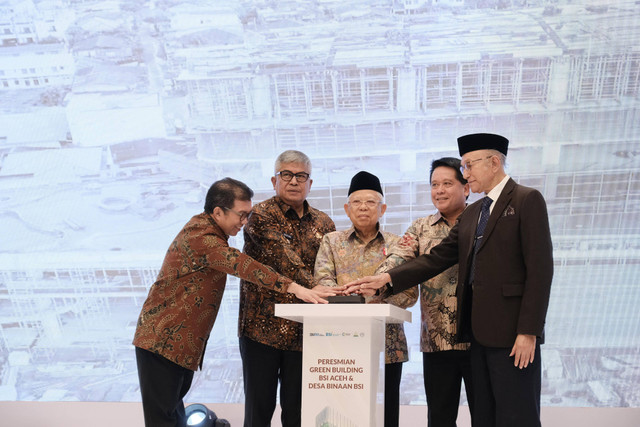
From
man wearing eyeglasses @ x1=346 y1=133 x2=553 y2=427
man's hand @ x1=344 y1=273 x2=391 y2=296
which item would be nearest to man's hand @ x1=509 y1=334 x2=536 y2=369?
man wearing eyeglasses @ x1=346 y1=133 x2=553 y2=427

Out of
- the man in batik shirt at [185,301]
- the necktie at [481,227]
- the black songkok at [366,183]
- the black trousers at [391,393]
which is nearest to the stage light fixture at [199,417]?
the man in batik shirt at [185,301]

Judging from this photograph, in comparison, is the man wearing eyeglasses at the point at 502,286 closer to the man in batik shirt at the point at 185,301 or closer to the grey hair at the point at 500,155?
the grey hair at the point at 500,155

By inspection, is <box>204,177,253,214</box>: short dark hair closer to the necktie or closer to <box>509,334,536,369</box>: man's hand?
the necktie

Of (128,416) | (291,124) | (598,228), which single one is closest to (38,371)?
(128,416)

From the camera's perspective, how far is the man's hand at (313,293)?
7.52ft

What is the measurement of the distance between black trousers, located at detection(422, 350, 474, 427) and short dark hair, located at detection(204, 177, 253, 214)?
1193 mm

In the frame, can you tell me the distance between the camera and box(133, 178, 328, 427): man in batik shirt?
2641 millimetres

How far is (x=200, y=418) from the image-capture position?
329 centimetres

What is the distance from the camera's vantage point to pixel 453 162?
278 cm

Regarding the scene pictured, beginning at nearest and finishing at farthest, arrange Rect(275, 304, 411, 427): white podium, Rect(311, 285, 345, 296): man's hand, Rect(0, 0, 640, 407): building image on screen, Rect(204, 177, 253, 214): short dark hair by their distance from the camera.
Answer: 1. Rect(275, 304, 411, 427): white podium
2. Rect(311, 285, 345, 296): man's hand
3. Rect(204, 177, 253, 214): short dark hair
4. Rect(0, 0, 640, 407): building image on screen

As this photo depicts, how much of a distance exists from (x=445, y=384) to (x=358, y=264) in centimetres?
70

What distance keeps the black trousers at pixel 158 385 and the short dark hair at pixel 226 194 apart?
751 millimetres

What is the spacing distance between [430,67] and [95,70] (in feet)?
8.00

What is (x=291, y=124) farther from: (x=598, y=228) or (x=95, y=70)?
(x=598, y=228)
